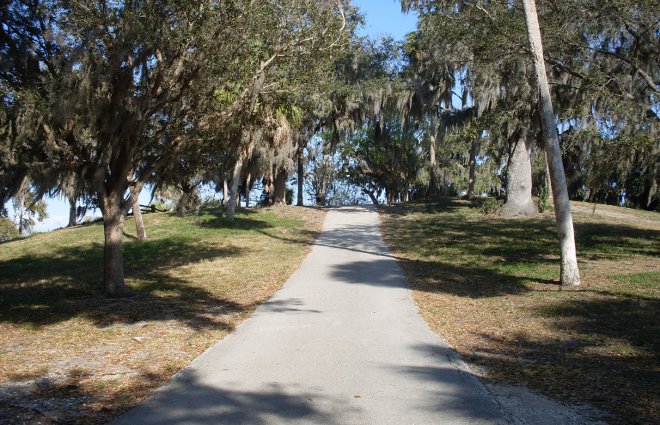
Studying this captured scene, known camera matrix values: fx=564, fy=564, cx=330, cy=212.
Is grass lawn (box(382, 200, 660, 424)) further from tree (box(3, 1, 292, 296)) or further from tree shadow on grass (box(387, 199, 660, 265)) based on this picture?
tree (box(3, 1, 292, 296))

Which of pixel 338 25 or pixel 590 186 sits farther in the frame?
pixel 590 186

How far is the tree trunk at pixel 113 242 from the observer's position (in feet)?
34.3

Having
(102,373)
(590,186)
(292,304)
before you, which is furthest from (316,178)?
(102,373)

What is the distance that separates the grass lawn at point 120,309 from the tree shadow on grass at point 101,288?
1.1 inches

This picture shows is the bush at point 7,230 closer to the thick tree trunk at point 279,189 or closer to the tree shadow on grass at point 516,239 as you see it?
the thick tree trunk at point 279,189

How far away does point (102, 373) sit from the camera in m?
5.91

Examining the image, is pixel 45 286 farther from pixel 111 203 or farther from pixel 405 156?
pixel 405 156

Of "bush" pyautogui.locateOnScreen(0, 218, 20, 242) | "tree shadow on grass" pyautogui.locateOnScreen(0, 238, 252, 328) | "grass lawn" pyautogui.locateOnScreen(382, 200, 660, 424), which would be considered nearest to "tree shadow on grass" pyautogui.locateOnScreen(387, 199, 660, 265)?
"grass lawn" pyautogui.locateOnScreen(382, 200, 660, 424)

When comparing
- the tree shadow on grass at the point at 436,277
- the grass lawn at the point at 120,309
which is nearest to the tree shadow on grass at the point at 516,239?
the tree shadow on grass at the point at 436,277

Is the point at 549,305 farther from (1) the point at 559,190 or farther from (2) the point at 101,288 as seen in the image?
(2) the point at 101,288

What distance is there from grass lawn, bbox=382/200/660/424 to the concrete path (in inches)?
25.5

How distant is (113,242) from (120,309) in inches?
57.9

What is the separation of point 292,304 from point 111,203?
13.0 feet

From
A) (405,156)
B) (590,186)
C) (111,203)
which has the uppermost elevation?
(405,156)
